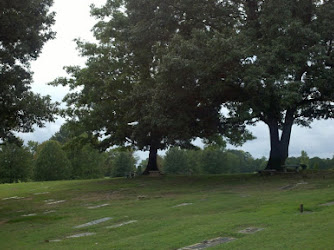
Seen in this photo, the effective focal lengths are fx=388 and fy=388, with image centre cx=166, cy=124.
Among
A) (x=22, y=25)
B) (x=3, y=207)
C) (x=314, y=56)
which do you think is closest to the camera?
(x=22, y=25)

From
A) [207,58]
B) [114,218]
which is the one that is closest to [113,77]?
[207,58]

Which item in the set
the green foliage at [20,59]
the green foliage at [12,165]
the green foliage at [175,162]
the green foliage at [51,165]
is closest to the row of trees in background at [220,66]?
the green foliage at [20,59]

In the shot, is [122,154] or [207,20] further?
[122,154]

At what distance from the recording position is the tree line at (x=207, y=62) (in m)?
18.7

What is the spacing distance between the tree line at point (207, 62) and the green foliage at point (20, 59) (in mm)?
47

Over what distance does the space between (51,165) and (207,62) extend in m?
47.0

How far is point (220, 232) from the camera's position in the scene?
840cm

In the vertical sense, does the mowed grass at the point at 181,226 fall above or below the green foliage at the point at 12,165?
below

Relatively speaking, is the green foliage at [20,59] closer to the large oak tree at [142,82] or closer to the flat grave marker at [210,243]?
the large oak tree at [142,82]

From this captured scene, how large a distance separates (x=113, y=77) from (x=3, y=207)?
15902 millimetres

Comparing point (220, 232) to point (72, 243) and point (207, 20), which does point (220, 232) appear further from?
point (207, 20)

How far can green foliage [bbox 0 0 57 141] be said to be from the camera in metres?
17.2

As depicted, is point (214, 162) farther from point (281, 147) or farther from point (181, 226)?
point (181, 226)

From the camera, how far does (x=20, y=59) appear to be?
19891mm
